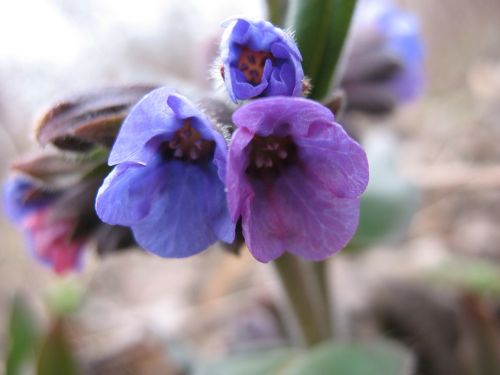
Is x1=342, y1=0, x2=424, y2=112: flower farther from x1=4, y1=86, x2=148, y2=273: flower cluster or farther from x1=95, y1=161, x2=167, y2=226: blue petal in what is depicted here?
x1=95, y1=161, x2=167, y2=226: blue petal

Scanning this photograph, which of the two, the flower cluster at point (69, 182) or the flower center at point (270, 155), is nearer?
the flower center at point (270, 155)

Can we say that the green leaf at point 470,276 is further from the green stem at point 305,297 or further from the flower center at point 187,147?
the flower center at point 187,147

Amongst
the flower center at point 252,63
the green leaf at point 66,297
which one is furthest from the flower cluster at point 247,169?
the green leaf at point 66,297

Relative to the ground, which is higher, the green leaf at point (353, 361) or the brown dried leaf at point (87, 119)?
the brown dried leaf at point (87, 119)

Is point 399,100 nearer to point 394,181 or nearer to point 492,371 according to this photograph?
point 394,181

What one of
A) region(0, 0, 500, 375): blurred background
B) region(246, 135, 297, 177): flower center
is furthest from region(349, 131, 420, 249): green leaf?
region(246, 135, 297, 177): flower center

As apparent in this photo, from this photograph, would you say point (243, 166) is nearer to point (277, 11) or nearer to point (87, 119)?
point (87, 119)

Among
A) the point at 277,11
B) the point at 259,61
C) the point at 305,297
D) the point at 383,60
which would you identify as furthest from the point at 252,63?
the point at 383,60
